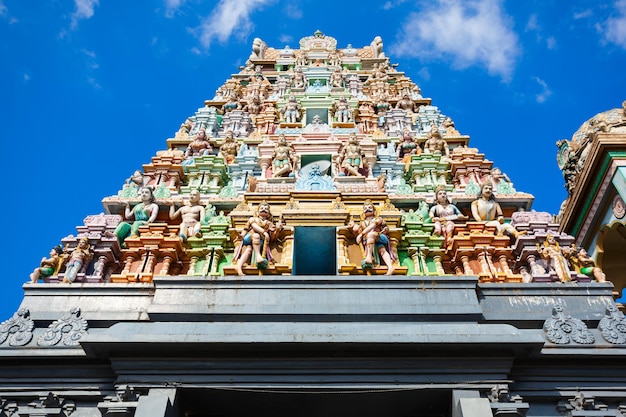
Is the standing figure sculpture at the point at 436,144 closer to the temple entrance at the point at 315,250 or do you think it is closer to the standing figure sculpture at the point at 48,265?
the temple entrance at the point at 315,250

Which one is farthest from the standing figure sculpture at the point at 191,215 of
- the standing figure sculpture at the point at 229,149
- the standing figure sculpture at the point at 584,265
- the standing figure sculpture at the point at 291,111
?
the standing figure sculpture at the point at 584,265

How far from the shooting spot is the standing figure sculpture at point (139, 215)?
14.2 metres

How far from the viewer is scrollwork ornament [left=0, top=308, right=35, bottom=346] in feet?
35.8

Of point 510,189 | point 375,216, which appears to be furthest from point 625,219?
point 375,216

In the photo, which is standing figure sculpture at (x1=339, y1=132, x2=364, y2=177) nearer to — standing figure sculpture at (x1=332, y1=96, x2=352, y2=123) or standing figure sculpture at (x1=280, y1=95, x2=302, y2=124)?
standing figure sculpture at (x1=332, y1=96, x2=352, y2=123)

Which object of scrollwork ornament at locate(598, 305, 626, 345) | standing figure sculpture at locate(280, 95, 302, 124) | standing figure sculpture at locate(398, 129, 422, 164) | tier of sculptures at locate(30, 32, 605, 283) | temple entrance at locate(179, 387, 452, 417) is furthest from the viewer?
standing figure sculpture at locate(280, 95, 302, 124)

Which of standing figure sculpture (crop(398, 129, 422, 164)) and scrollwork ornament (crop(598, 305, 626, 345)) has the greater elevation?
standing figure sculpture (crop(398, 129, 422, 164))

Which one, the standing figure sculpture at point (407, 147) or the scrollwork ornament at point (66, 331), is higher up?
the standing figure sculpture at point (407, 147)

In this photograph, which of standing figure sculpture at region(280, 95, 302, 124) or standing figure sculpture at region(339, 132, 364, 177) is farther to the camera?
standing figure sculpture at region(280, 95, 302, 124)

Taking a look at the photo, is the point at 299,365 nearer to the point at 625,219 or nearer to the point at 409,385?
the point at 409,385

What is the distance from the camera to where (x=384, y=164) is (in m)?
→ 17.3

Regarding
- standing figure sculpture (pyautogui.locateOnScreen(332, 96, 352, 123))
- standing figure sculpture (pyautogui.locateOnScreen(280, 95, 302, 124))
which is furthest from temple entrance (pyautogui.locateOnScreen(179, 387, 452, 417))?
standing figure sculpture (pyautogui.locateOnScreen(332, 96, 352, 123))

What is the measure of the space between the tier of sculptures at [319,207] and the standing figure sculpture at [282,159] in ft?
0.13

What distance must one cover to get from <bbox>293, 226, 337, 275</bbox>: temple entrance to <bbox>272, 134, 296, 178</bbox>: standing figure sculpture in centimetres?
260
